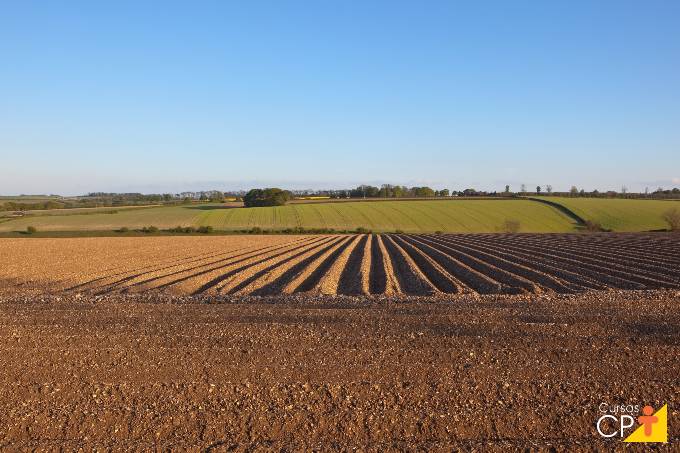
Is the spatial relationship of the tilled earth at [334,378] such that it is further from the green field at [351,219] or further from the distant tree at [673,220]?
the distant tree at [673,220]

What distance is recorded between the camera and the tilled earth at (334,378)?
6.98 m

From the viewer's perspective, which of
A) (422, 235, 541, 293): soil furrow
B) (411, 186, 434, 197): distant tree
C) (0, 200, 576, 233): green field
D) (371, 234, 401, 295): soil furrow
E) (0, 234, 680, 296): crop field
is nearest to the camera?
(422, 235, 541, 293): soil furrow

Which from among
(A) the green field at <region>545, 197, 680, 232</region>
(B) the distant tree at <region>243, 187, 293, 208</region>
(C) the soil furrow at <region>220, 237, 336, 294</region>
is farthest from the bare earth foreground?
(B) the distant tree at <region>243, 187, 293, 208</region>

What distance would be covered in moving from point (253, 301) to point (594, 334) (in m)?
10.4

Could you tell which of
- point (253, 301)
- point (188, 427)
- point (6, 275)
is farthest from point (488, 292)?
point (6, 275)

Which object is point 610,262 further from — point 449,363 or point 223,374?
point 223,374

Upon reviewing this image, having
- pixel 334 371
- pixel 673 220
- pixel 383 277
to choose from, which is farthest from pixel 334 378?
pixel 673 220

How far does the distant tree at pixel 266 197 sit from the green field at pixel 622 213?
58999 mm

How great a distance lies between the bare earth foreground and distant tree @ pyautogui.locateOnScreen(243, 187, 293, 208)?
95.3m

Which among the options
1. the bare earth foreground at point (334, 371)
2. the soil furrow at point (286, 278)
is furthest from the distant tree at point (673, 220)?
the bare earth foreground at point (334, 371)

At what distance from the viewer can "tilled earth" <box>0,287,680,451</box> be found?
22.9 ft

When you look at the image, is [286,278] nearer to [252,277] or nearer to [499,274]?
[252,277]

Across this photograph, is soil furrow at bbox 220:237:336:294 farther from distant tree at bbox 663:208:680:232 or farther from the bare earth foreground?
distant tree at bbox 663:208:680:232

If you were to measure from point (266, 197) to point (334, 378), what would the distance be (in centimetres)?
10472
